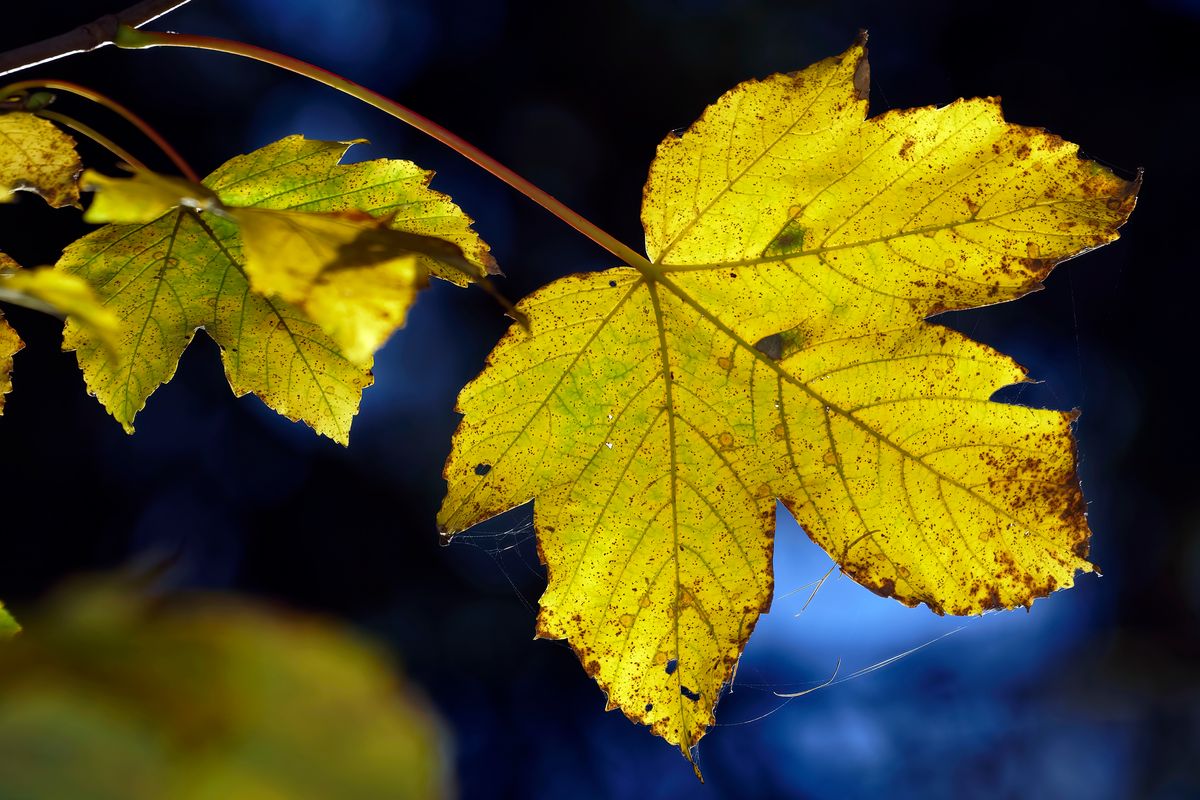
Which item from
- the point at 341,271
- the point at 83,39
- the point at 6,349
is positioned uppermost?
the point at 83,39

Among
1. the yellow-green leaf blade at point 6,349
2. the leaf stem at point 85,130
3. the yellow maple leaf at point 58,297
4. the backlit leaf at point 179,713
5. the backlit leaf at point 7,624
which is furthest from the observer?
the yellow-green leaf blade at point 6,349

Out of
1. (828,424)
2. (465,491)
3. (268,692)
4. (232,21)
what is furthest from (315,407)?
(232,21)

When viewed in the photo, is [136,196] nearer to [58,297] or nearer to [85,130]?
[58,297]

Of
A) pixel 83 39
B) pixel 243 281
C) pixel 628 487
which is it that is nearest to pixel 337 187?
pixel 243 281

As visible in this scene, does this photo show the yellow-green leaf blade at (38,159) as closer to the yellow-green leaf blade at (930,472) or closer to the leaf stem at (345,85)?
the leaf stem at (345,85)

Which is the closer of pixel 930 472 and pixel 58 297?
pixel 58 297

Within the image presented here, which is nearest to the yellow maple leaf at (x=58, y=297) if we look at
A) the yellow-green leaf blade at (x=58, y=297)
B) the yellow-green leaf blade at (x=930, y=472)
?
the yellow-green leaf blade at (x=58, y=297)

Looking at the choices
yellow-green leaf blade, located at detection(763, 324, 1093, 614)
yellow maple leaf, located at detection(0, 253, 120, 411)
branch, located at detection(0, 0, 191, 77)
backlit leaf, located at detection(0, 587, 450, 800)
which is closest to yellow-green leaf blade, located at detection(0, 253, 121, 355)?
yellow maple leaf, located at detection(0, 253, 120, 411)
